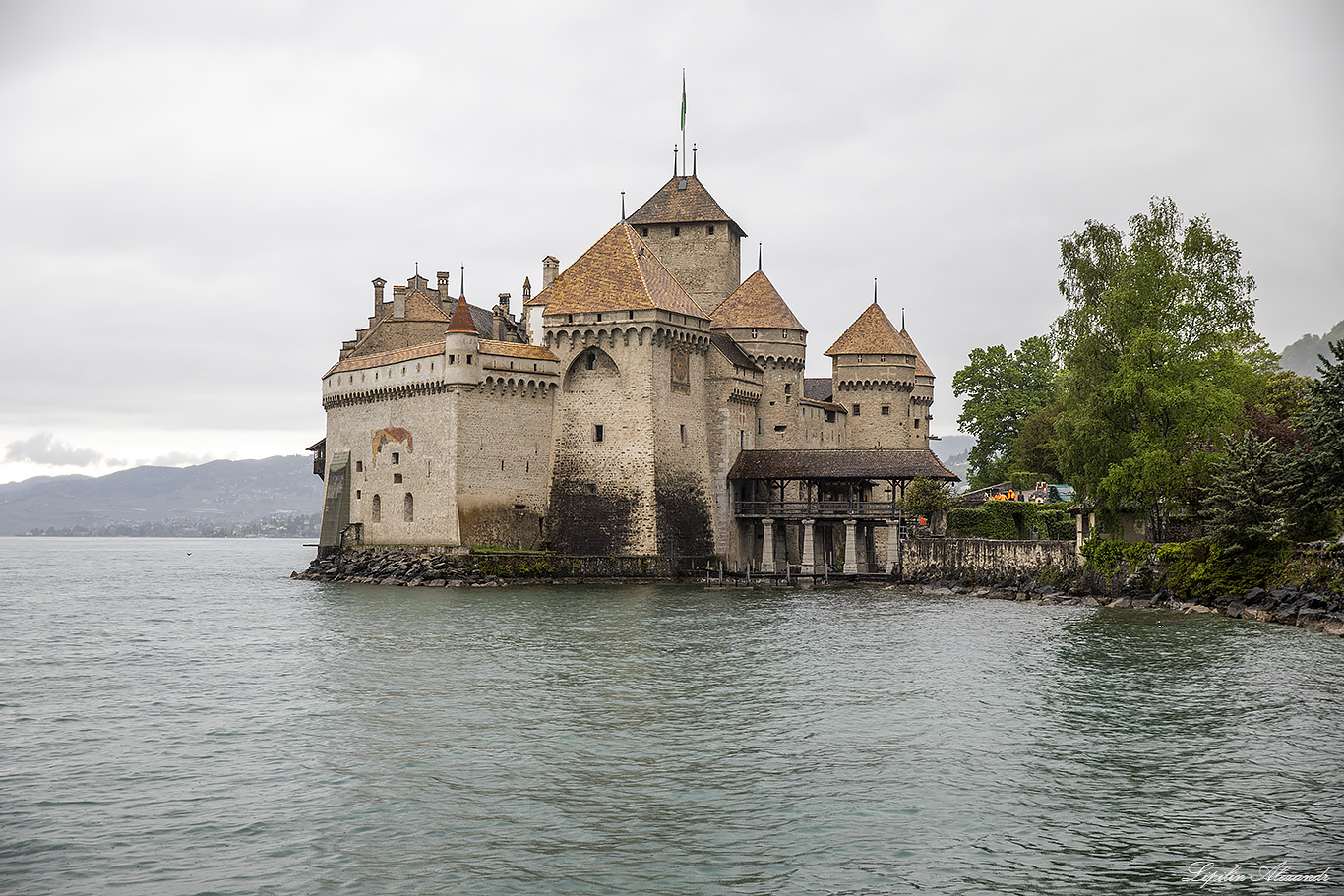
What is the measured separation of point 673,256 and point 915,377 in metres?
17.1

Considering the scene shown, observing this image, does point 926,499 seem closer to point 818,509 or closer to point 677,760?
point 818,509

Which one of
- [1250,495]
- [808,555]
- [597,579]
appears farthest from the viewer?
[808,555]

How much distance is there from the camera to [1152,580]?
36.5m

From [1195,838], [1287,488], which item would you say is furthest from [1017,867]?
[1287,488]

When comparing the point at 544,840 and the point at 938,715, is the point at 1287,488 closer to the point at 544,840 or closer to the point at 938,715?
the point at 938,715

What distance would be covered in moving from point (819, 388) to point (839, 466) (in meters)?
17.9

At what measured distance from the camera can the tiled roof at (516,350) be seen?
156 ft

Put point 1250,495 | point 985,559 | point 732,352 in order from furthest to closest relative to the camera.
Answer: point 732,352
point 985,559
point 1250,495

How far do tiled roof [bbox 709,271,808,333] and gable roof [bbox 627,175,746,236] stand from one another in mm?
4022

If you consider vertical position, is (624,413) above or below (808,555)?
above

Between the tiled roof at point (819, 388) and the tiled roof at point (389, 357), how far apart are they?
2339cm

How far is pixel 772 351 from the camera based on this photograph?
55438 millimetres

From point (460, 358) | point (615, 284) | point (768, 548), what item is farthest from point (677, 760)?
point (615, 284)

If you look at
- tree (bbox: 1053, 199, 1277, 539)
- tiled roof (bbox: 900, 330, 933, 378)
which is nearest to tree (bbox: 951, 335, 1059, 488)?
tiled roof (bbox: 900, 330, 933, 378)
